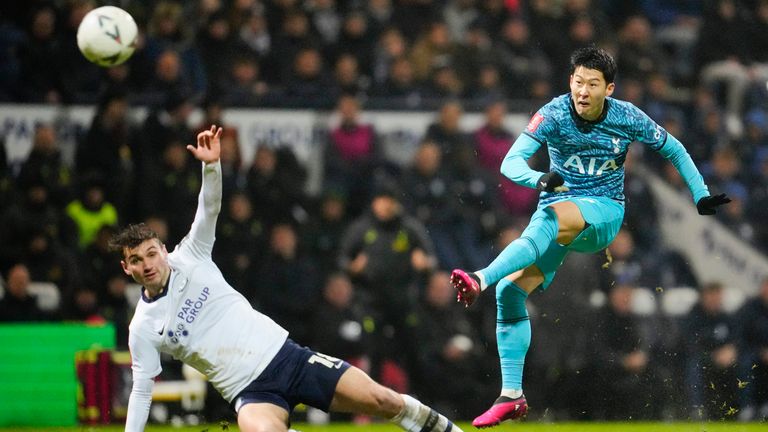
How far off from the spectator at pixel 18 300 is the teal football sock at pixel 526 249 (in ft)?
18.0

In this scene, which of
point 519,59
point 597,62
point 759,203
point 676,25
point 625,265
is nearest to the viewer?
point 597,62

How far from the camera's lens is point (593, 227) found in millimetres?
8547

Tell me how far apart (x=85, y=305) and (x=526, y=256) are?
557 centimetres

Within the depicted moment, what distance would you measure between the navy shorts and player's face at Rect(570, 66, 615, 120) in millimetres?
2354

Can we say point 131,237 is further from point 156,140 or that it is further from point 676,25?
point 676,25

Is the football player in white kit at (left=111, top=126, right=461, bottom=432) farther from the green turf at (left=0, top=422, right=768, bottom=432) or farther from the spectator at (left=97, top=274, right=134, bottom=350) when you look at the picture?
the spectator at (left=97, top=274, right=134, bottom=350)

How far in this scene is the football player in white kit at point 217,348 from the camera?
779 cm

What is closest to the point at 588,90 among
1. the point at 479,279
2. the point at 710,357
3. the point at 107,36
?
the point at 479,279

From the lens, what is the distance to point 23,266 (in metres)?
11.9

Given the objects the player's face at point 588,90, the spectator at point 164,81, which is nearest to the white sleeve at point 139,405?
the player's face at point 588,90

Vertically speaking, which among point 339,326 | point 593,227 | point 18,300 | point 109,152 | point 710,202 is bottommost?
point 339,326

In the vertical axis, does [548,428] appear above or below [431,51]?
below

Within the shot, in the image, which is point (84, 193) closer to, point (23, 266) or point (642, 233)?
point (23, 266)

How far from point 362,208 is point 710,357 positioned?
3.80 metres
